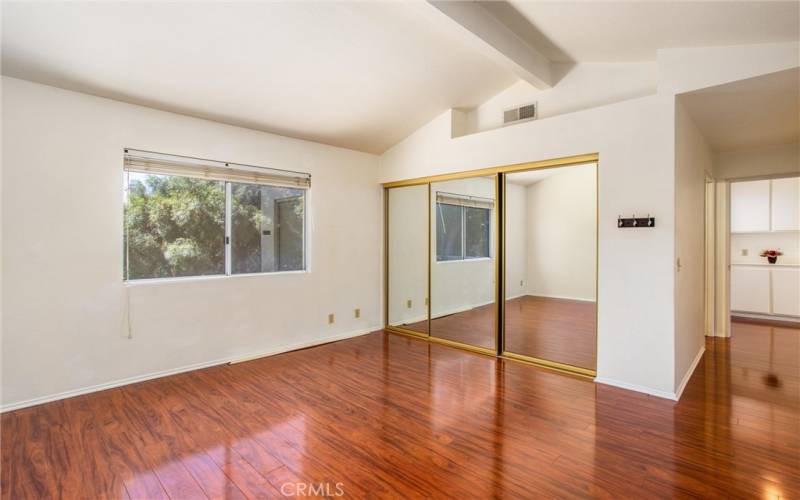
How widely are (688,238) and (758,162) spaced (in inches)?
94.8

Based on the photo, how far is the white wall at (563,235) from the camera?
373 centimetres

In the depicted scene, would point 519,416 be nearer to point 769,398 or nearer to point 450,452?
point 450,452

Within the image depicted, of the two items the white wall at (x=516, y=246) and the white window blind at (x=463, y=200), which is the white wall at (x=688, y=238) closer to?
the white wall at (x=516, y=246)

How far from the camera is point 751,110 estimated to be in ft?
11.1

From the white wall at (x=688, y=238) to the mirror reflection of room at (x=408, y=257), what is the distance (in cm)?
278

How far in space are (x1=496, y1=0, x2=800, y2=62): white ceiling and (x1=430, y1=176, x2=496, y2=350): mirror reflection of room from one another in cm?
159

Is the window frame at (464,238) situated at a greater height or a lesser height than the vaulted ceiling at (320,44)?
lesser

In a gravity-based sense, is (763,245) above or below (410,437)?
above

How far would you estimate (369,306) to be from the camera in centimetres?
550

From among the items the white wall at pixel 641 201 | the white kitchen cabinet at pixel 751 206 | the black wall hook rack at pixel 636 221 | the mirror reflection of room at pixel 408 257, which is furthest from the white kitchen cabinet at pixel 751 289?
the mirror reflection of room at pixel 408 257

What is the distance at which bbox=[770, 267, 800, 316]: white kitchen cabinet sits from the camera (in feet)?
19.1

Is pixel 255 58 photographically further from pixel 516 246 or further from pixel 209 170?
pixel 516 246

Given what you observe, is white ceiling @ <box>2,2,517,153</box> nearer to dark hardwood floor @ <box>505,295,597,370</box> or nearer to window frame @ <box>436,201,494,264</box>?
window frame @ <box>436,201,494,264</box>
